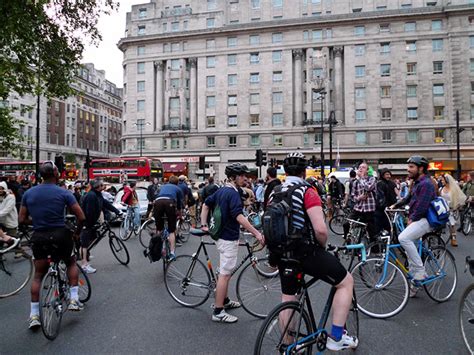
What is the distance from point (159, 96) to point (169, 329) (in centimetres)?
5410

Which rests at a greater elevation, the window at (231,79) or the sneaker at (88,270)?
the window at (231,79)

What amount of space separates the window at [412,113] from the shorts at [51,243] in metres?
49.5

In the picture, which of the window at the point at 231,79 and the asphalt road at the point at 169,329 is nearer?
the asphalt road at the point at 169,329

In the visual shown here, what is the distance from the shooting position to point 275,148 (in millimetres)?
50281

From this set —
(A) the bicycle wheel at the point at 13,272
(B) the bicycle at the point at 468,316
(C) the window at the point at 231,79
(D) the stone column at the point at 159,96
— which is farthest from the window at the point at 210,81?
(B) the bicycle at the point at 468,316

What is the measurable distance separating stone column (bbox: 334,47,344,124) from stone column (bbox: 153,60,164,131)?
81.6 feet

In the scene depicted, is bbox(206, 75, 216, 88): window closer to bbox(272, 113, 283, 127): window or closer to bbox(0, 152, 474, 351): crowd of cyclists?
bbox(272, 113, 283, 127): window

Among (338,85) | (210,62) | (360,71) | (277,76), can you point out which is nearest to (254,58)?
(277,76)

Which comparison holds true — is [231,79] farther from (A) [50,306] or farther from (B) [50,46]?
(A) [50,306]

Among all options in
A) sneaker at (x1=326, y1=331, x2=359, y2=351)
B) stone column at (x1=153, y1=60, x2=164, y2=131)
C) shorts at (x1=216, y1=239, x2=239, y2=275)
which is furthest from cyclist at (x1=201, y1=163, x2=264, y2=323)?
stone column at (x1=153, y1=60, x2=164, y2=131)

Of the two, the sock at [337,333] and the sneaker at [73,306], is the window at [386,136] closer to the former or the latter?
the sneaker at [73,306]

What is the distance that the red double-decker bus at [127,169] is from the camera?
34544 mm

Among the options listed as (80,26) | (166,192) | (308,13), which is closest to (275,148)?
(308,13)

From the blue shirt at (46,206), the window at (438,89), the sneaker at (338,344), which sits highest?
the window at (438,89)
